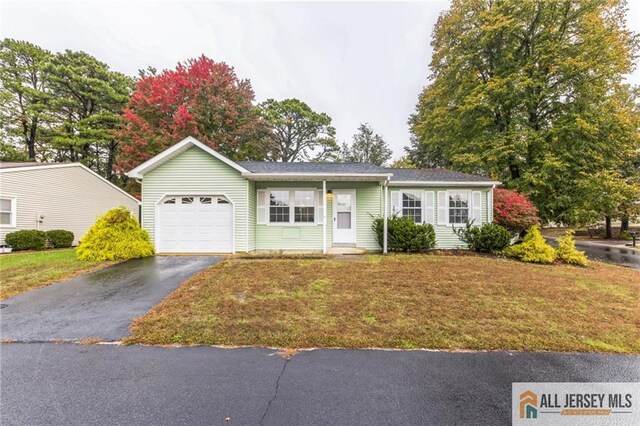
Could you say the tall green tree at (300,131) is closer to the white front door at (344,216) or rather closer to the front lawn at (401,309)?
the white front door at (344,216)

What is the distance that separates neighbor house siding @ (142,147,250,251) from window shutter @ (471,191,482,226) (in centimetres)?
988

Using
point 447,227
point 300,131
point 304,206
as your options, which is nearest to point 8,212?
point 304,206

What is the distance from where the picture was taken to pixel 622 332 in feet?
13.6

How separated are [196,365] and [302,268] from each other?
191 inches

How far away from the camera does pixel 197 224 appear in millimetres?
10648

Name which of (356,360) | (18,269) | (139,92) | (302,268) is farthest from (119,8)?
(356,360)

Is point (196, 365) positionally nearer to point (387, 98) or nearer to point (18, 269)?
point (18, 269)

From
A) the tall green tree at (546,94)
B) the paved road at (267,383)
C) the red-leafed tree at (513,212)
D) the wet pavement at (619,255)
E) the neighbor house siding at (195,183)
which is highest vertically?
the tall green tree at (546,94)

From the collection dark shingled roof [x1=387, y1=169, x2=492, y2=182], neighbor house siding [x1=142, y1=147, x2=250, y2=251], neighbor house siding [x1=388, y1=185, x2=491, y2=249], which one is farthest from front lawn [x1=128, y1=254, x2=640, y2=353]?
dark shingled roof [x1=387, y1=169, x2=492, y2=182]

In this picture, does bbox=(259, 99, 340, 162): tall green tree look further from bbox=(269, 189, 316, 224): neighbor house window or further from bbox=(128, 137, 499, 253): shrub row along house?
bbox=(128, 137, 499, 253): shrub row along house

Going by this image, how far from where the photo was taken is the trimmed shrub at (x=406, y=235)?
10828 mm

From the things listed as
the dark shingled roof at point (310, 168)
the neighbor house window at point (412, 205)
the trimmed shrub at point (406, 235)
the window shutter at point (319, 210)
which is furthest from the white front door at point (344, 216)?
the neighbor house window at point (412, 205)

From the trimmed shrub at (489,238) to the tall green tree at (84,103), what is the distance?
27.1 metres

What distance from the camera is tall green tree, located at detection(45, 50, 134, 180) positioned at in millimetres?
22172
